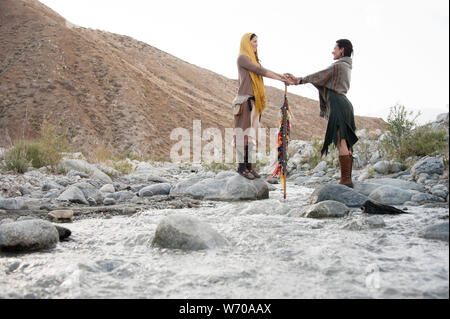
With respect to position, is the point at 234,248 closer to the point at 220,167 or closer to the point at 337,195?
the point at 337,195

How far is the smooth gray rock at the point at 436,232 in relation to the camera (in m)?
2.64

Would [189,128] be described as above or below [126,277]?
above

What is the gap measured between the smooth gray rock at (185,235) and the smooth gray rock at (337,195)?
196 centimetres

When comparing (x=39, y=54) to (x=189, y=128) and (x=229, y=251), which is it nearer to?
(x=189, y=128)

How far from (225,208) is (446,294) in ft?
10.1

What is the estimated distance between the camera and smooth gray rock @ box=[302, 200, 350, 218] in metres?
3.87

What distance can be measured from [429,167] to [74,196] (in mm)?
5176

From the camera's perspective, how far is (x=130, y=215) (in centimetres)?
435

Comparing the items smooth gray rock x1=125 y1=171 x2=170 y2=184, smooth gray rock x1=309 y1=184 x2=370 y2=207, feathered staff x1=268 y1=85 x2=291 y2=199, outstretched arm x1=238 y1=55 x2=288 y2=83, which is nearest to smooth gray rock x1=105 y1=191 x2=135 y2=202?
feathered staff x1=268 y1=85 x2=291 y2=199

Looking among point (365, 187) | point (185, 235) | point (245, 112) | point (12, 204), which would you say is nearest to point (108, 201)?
point (12, 204)

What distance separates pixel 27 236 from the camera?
286 centimetres

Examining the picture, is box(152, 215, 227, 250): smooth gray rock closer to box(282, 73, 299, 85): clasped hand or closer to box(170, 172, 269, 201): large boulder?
box(170, 172, 269, 201): large boulder

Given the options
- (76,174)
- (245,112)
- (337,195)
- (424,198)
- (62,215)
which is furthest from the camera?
(76,174)

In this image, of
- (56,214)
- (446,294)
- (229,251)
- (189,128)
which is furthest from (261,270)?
(189,128)
